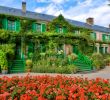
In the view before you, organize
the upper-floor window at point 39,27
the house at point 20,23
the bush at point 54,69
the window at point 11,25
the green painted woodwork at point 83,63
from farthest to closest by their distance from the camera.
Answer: the upper-floor window at point 39,27 < the window at point 11,25 < the house at point 20,23 < the green painted woodwork at point 83,63 < the bush at point 54,69

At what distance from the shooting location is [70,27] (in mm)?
35844

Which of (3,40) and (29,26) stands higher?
(29,26)

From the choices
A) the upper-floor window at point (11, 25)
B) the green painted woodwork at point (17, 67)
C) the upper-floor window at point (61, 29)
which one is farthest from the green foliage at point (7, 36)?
the upper-floor window at point (61, 29)

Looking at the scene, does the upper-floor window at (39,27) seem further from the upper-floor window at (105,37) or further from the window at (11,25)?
the upper-floor window at (105,37)

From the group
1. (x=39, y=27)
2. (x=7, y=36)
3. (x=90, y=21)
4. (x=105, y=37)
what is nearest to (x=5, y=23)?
(x=7, y=36)

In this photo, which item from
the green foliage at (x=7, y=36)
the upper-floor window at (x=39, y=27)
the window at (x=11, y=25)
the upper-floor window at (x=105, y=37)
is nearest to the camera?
the green foliage at (x=7, y=36)

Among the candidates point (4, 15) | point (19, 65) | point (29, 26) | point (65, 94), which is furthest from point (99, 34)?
point (65, 94)

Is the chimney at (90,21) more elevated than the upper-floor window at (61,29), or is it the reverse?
the chimney at (90,21)

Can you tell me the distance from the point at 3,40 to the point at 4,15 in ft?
11.0

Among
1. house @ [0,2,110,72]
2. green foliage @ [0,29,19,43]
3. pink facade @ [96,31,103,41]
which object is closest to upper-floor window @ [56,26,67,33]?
house @ [0,2,110,72]

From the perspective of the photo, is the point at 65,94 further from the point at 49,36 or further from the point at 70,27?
the point at 70,27

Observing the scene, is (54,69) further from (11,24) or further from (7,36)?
(11,24)

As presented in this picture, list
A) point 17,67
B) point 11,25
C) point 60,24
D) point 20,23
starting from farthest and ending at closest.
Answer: point 60,24 → point 20,23 → point 11,25 → point 17,67

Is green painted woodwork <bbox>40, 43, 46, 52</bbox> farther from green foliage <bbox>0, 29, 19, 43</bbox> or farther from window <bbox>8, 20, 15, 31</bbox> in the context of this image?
window <bbox>8, 20, 15, 31</bbox>
